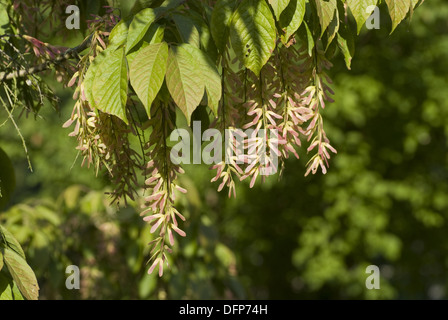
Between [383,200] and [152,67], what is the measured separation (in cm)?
431

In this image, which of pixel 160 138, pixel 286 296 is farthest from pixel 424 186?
pixel 160 138

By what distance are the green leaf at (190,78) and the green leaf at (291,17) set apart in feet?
0.42

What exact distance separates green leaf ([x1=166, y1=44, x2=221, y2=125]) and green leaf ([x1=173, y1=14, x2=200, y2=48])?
0.11ft

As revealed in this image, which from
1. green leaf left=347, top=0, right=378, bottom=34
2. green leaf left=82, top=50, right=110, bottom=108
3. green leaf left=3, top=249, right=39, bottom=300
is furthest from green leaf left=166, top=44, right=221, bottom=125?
green leaf left=3, top=249, right=39, bottom=300

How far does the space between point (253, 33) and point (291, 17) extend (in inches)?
2.5

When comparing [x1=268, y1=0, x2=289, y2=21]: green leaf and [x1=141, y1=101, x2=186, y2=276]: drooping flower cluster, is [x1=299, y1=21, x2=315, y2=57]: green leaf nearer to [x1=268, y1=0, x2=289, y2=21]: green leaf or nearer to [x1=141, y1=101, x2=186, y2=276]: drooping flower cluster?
[x1=268, y1=0, x2=289, y2=21]: green leaf

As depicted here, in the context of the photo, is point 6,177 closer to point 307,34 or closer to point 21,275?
point 21,275

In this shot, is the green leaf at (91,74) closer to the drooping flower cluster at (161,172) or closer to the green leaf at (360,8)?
the drooping flower cluster at (161,172)

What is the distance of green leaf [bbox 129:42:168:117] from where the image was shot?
0.86 meters

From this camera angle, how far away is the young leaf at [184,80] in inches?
34.3

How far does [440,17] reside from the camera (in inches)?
194

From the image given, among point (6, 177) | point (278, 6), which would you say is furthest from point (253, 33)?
point (6, 177)
